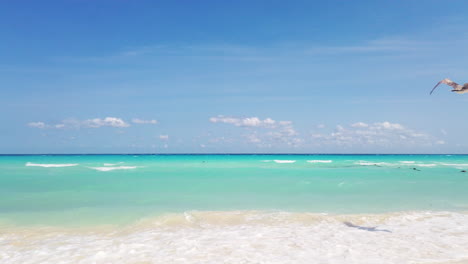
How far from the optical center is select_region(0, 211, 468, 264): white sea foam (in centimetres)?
541

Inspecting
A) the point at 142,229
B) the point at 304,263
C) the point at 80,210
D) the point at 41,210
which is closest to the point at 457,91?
the point at 304,263

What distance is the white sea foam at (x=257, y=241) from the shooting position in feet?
17.7

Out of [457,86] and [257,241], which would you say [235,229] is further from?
[457,86]

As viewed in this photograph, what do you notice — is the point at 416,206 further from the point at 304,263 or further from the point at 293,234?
the point at 304,263

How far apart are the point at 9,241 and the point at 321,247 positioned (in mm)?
5369

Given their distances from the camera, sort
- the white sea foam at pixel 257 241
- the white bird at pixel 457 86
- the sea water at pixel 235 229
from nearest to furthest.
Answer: the white sea foam at pixel 257 241, the sea water at pixel 235 229, the white bird at pixel 457 86

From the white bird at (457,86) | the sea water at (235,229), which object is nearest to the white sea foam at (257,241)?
the sea water at (235,229)

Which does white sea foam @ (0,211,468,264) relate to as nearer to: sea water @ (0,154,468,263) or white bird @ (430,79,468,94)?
sea water @ (0,154,468,263)

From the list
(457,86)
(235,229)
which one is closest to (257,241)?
(235,229)

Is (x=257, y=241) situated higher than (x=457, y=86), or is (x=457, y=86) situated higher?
(x=457, y=86)

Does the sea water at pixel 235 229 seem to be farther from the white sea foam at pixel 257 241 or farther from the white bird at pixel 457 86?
the white bird at pixel 457 86

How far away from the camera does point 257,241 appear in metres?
6.27

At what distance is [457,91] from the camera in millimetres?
6602

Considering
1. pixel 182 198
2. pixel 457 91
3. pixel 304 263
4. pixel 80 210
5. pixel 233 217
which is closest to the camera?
pixel 304 263
